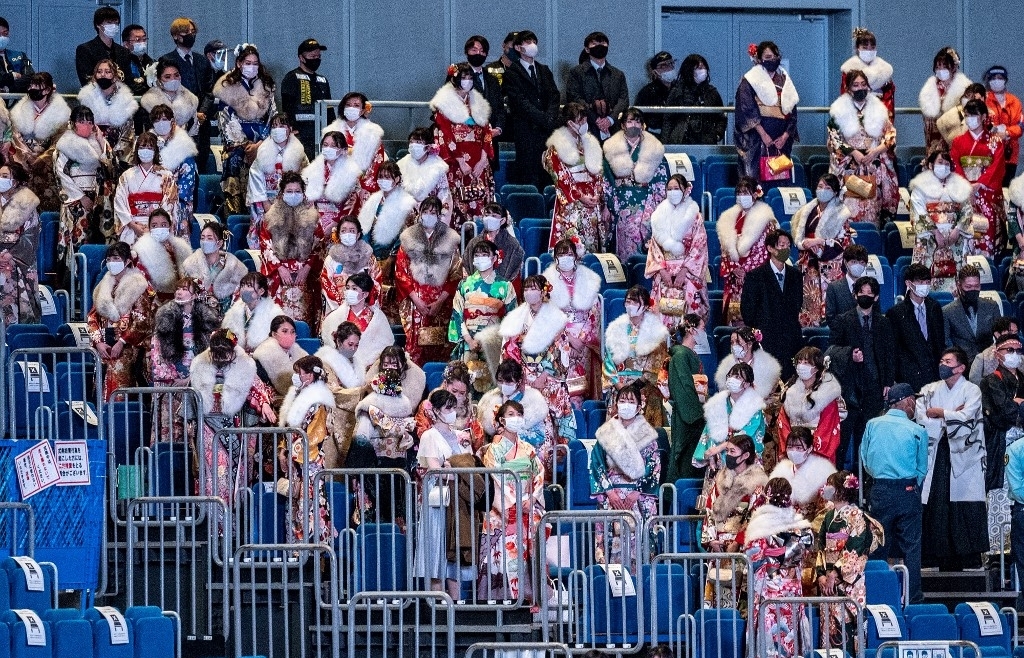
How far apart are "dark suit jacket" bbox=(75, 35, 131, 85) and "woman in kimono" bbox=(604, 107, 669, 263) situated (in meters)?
3.95

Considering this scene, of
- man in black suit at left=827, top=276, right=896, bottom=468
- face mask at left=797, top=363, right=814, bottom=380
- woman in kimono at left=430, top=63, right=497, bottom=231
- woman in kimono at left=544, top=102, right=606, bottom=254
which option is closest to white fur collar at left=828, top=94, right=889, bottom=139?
woman in kimono at left=544, top=102, right=606, bottom=254

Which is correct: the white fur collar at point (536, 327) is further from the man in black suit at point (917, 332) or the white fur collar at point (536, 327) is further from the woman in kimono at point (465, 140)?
the man in black suit at point (917, 332)

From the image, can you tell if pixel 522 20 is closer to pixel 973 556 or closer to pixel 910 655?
pixel 973 556

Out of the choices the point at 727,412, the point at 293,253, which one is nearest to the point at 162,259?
the point at 293,253

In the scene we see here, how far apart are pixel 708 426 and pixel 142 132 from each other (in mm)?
5489

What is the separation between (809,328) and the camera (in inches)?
680

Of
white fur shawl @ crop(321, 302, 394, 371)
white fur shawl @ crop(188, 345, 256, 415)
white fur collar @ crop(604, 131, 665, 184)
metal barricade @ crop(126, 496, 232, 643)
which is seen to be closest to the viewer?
metal barricade @ crop(126, 496, 232, 643)

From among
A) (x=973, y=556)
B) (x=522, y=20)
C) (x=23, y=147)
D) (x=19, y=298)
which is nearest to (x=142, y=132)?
(x=23, y=147)

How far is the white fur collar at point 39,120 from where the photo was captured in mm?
18125

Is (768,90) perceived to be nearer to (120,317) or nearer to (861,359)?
(861,359)

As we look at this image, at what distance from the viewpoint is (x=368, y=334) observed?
15.8 metres

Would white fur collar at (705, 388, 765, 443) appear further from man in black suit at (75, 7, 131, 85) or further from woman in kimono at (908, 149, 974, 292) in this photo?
man in black suit at (75, 7, 131, 85)

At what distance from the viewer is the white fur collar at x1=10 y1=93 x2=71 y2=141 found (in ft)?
59.5

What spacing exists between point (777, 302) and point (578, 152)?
2183 mm
